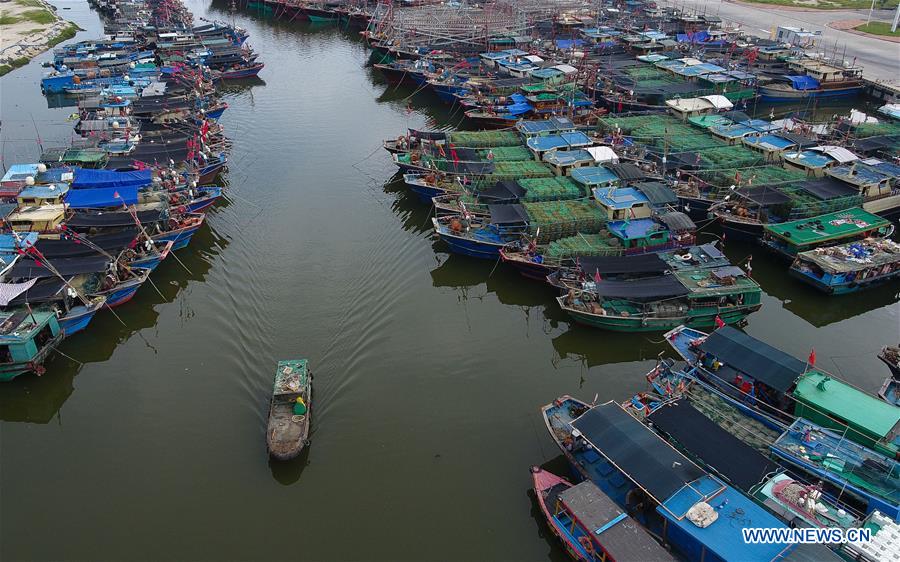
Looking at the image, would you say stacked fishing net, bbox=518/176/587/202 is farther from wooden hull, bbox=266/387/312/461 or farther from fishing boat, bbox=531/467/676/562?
fishing boat, bbox=531/467/676/562

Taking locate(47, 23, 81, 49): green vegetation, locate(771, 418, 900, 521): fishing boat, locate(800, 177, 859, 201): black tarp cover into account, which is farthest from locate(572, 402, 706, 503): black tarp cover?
locate(47, 23, 81, 49): green vegetation

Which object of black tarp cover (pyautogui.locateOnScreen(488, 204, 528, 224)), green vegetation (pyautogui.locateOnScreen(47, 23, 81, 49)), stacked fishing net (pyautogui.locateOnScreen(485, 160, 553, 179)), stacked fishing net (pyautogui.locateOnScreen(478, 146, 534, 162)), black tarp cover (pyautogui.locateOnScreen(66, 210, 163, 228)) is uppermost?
green vegetation (pyautogui.locateOnScreen(47, 23, 81, 49))

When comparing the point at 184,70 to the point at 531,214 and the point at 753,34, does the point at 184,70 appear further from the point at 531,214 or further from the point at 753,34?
the point at 753,34

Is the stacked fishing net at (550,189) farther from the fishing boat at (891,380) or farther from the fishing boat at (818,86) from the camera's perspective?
the fishing boat at (818,86)

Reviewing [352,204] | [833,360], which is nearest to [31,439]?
[352,204]

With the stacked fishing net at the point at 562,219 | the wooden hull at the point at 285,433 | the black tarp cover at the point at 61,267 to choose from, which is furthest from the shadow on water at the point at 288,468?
the stacked fishing net at the point at 562,219
